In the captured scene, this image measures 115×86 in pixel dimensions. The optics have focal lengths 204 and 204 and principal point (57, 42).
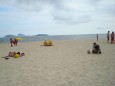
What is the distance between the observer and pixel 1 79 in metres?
8.48

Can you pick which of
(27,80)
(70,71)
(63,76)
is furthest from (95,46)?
(27,80)

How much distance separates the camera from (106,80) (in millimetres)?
7668

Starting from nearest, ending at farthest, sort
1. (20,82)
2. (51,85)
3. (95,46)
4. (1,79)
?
(51,85) < (20,82) < (1,79) < (95,46)

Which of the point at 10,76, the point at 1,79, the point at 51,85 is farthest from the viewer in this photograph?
the point at 10,76

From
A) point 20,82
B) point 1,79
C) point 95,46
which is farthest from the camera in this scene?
point 95,46

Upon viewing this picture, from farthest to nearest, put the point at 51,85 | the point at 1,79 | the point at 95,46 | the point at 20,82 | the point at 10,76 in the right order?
the point at 95,46
the point at 10,76
the point at 1,79
the point at 20,82
the point at 51,85

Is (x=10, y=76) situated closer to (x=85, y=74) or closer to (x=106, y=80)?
(x=85, y=74)

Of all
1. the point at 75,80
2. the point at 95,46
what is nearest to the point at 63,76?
the point at 75,80

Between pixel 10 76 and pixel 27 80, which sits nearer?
pixel 27 80

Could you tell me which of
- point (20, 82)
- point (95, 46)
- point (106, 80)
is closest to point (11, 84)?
point (20, 82)

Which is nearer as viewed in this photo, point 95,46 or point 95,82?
point 95,82

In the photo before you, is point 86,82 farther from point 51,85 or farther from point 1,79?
point 1,79

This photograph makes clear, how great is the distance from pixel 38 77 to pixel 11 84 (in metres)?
1.34

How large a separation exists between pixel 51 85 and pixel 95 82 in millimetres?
1619
